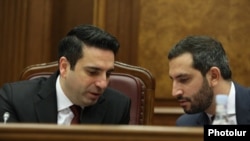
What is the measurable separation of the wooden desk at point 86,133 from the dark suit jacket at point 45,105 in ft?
2.73

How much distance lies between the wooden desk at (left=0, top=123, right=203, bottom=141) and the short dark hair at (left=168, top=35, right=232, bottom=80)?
1.05m

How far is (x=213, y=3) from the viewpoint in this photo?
263 cm

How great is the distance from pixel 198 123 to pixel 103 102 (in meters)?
0.42

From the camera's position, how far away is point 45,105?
69.8 inches

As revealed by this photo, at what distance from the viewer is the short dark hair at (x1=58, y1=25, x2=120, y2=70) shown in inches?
74.5

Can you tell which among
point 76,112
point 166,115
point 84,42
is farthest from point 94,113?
point 166,115

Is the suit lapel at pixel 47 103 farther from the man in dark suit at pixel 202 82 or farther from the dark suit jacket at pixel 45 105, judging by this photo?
the man in dark suit at pixel 202 82

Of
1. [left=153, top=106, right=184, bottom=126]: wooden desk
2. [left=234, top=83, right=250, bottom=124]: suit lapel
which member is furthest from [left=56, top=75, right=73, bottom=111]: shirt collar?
[left=153, top=106, right=184, bottom=126]: wooden desk

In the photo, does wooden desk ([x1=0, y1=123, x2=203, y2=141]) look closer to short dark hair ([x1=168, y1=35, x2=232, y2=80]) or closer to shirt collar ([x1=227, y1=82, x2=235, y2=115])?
shirt collar ([x1=227, y1=82, x2=235, y2=115])

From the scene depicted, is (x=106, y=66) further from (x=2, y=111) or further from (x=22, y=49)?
(x=22, y=49)

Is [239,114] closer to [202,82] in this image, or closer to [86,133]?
[202,82]

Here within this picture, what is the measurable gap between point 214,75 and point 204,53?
11 cm

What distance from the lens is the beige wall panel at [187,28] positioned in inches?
102

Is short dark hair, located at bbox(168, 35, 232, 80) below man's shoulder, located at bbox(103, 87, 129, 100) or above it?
above
